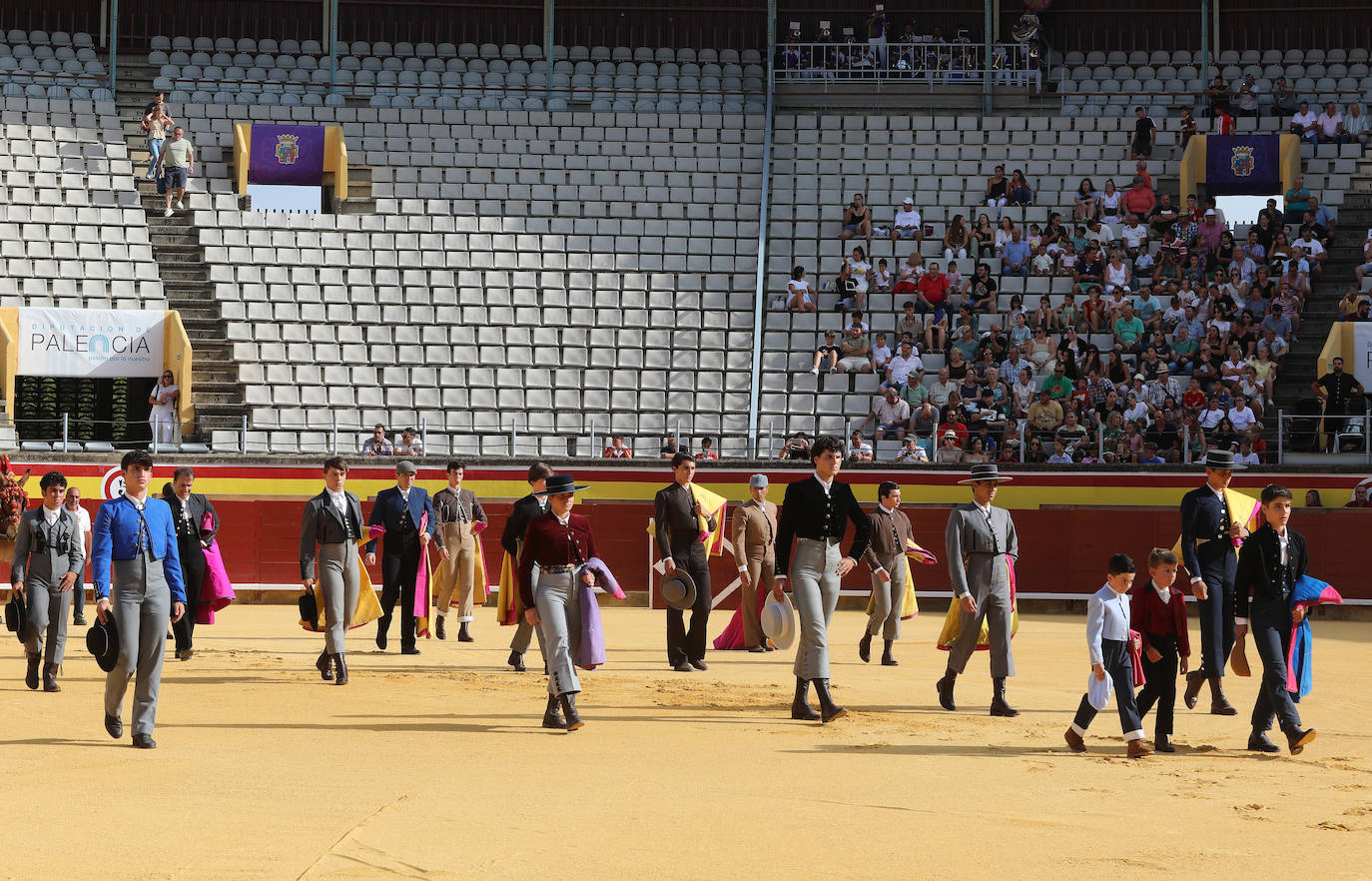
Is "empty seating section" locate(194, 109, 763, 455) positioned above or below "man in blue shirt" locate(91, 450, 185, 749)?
above

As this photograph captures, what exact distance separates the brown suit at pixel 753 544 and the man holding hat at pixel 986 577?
3415mm

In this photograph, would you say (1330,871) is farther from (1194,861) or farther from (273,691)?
(273,691)

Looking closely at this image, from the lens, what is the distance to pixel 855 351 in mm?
23203

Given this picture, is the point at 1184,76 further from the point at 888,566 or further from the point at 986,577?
the point at 986,577

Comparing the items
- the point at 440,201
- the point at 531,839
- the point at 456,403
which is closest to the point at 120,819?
the point at 531,839

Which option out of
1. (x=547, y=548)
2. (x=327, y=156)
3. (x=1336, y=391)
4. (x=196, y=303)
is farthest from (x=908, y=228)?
(x=547, y=548)

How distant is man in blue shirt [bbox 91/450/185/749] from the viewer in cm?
941

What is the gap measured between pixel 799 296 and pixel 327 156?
8.53 m

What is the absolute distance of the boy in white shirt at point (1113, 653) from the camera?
30.8 feet

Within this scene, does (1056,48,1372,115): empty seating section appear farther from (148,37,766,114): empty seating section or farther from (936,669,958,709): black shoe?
(936,669,958,709): black shoe

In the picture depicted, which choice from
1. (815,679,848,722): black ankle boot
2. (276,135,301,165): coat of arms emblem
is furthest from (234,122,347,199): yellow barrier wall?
(815,679,848,722): black ankle boot

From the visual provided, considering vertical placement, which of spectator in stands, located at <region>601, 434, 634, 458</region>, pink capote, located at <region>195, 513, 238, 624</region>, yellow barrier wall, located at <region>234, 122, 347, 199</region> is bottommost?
pink capote, located at <region>195, 513, 238, 624</region>

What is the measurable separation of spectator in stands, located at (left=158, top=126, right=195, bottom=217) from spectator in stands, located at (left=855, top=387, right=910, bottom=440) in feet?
38.7

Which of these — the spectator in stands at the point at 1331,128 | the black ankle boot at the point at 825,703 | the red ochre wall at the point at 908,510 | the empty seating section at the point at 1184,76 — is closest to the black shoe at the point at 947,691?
the black ankle boot at the point at 825,703
